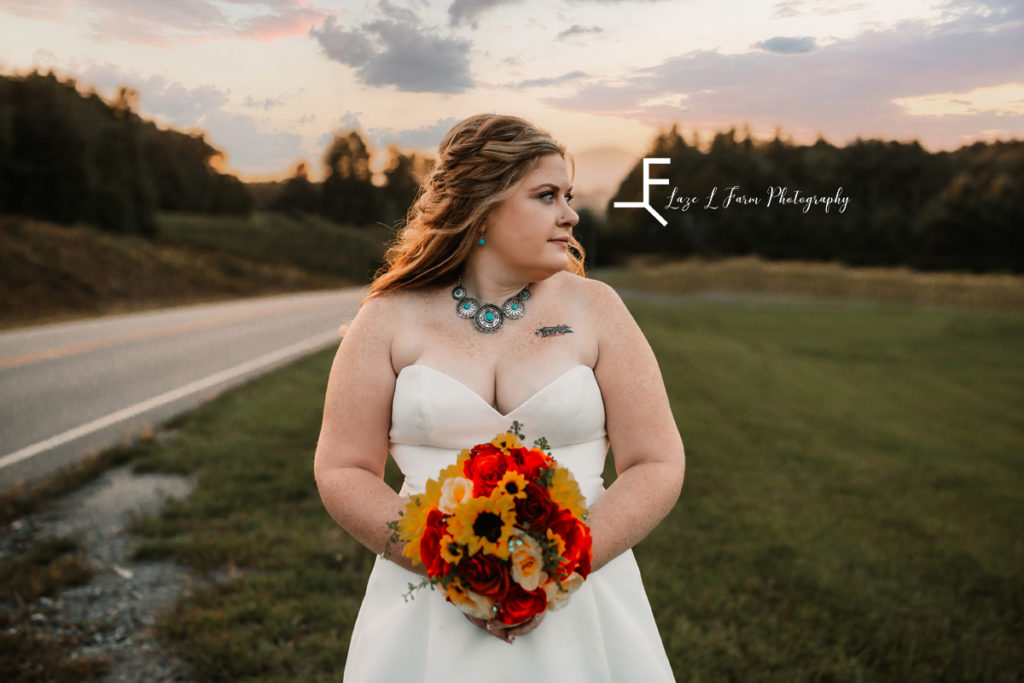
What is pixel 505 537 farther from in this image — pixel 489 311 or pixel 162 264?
pixel 162 264

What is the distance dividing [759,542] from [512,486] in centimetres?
444

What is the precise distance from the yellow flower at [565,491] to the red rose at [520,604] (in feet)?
0.66

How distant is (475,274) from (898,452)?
8375mm

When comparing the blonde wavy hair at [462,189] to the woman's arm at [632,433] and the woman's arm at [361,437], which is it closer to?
the woman's arm at [361,437]

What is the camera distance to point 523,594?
1754mm

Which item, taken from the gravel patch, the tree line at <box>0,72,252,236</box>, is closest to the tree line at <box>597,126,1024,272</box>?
the gravel patch

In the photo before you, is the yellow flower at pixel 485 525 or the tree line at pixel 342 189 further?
the tree line at pixel 342 189

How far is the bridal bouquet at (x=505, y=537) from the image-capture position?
172cm

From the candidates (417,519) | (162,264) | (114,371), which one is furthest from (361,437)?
(162,264)

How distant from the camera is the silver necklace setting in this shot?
2.33 metres

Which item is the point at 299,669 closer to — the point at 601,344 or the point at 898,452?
the point at 601,344

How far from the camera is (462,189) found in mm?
2322

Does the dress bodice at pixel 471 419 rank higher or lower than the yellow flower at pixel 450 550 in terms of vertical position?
higher

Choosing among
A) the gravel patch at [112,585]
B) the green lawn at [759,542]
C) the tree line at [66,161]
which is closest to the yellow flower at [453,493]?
the green lawn at [759,542]
